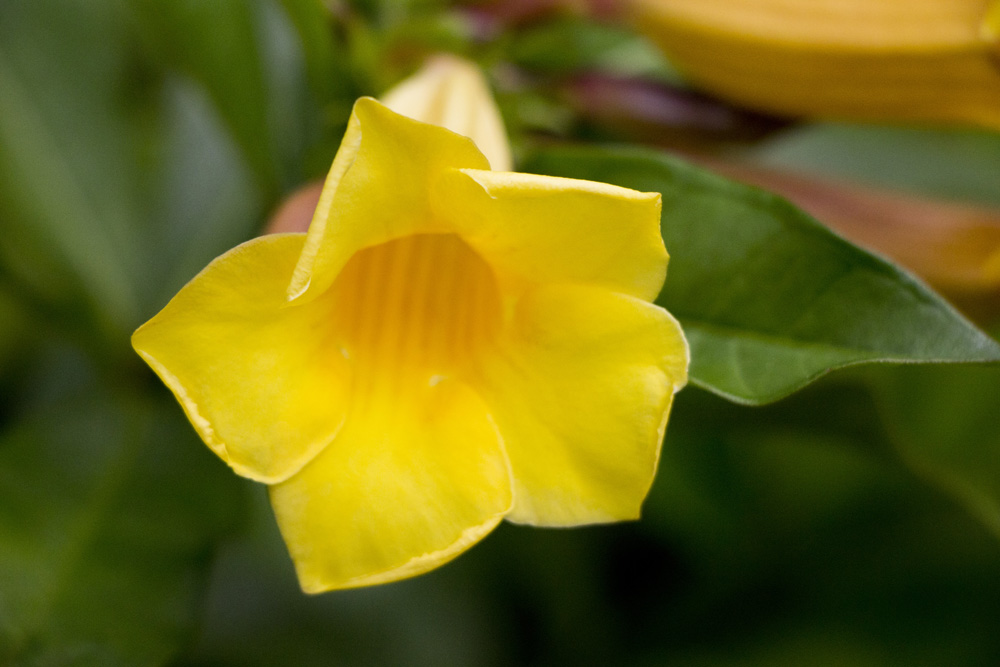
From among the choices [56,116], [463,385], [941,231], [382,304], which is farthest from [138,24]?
[941,231]

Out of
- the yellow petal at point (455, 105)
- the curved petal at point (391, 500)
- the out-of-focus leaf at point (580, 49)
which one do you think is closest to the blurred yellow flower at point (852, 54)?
the out-of-focus leaf at point (580, 49)

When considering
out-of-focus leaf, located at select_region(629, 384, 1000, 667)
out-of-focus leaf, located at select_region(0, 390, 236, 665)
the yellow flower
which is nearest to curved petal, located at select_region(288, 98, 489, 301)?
the yellow flower

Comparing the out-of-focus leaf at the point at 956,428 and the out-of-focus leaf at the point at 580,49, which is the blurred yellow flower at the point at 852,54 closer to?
the out-of-focus leaf at the point at 580,49

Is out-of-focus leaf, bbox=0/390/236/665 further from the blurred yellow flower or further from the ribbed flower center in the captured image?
the blurred yellow flower

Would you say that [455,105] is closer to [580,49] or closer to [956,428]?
[580,49]

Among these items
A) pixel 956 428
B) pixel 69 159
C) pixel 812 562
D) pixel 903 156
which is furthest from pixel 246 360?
pixel 903 156

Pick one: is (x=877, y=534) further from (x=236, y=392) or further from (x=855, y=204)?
(x=236, y=392)
